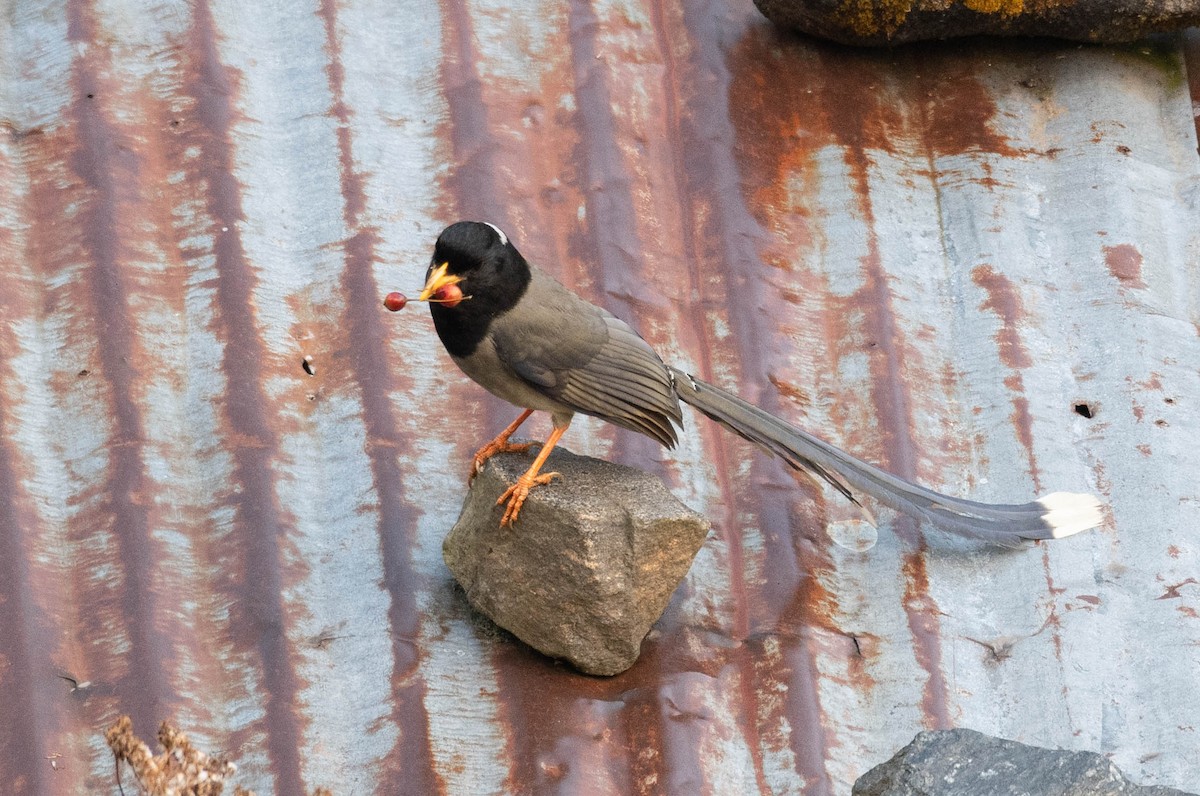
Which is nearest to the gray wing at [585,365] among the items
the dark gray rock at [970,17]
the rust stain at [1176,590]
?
the rust stain at [1176,590]

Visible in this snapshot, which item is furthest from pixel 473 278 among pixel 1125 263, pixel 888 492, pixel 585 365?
pixel 1125 263

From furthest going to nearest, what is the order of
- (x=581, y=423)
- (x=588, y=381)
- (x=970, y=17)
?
(x=970, y=17), (x=581, y=423), (x=588, y=381)

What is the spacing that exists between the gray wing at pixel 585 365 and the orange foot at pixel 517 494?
0.33 meters

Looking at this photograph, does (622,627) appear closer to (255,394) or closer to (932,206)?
(255,394)

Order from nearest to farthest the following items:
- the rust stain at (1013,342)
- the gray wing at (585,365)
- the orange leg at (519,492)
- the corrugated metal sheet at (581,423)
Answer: the corrugated metal sheet at (581,423), the orange leg at (519,492), the gray wing at (585,365), the rust stain at (1013,342)

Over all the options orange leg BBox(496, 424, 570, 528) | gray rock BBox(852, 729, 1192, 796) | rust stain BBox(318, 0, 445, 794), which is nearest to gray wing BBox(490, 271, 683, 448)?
orange leg BBox(496, 424, 570, 528)

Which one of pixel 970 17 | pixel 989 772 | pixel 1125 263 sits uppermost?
pixel 970 17

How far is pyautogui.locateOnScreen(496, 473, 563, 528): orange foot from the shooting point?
3568 mm

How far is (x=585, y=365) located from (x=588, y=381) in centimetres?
5

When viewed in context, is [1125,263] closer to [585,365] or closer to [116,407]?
[585,365]

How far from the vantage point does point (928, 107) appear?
209 inches

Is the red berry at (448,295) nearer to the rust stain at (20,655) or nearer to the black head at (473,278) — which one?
the black head at (473,278)

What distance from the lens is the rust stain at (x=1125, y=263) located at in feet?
15.4

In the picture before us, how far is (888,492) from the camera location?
13.2 feet
